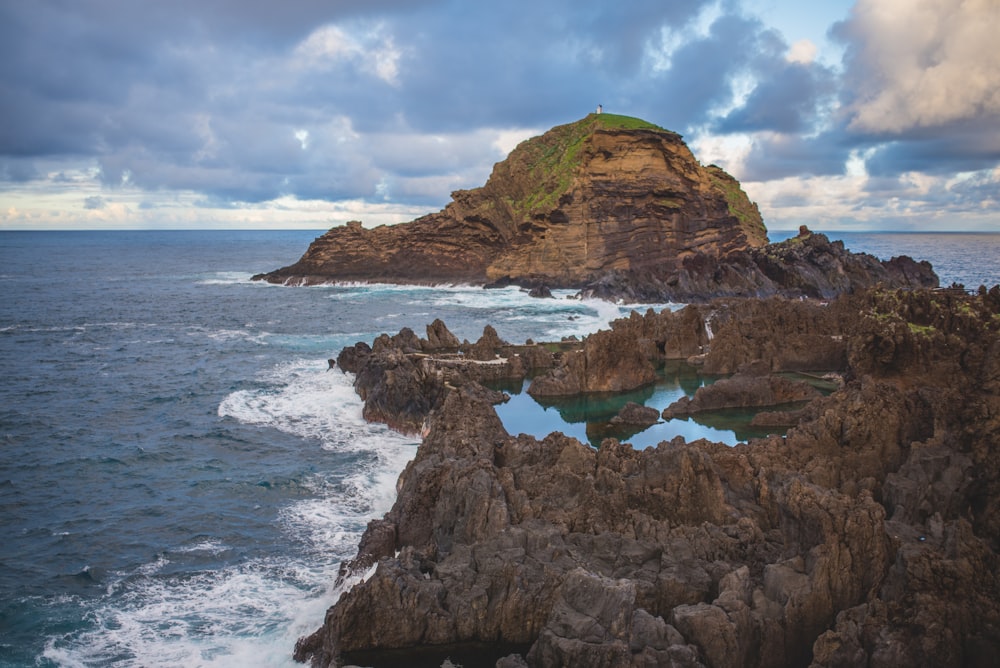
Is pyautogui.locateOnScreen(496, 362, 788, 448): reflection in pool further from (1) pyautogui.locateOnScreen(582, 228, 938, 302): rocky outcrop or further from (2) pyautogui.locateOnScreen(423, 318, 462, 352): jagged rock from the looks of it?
(1) pyautogui.locateOnScreen(582, 228, 938, 302): rocky outcrop

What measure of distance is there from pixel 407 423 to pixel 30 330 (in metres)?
42.7

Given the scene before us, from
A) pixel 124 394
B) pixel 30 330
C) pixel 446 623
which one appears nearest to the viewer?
pixel 446 623

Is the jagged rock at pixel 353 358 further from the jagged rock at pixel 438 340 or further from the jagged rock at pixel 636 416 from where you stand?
the jagged rock at pixel 636 416

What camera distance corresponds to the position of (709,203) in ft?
289

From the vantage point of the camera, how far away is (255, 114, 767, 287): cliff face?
83.5 meters

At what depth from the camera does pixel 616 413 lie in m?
34.9

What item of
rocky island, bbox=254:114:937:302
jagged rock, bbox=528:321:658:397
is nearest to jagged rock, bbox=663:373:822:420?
jagged rock, bbox=528:321:658:397

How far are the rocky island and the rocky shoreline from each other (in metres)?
51.2

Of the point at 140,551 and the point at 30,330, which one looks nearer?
the point at 140,551

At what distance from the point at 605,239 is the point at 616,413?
50901mm

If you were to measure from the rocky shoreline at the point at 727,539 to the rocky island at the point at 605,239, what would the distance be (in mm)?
51248

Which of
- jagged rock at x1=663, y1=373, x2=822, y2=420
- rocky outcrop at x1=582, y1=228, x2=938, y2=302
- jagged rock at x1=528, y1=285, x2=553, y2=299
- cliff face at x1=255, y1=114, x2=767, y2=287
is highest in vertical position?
cliff face at x1=255, y1=114, x2=767, y2=287

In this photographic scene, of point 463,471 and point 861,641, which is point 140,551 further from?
point 861,641

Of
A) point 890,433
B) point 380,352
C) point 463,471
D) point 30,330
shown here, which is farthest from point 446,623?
point 30,330
